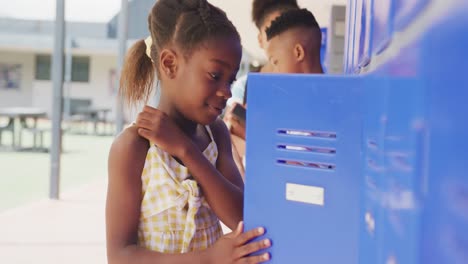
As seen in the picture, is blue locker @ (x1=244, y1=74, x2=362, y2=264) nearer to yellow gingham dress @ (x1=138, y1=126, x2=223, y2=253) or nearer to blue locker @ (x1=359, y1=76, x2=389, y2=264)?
blue locker @ (x1=359, y1=76, x2=389, y2=264)

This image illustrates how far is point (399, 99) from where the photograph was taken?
32 centimetres

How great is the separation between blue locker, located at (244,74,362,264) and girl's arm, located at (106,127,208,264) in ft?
0.98

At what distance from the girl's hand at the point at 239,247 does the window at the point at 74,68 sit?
20.8m

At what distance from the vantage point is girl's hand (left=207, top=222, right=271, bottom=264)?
730mm

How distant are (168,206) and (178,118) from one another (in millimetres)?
219

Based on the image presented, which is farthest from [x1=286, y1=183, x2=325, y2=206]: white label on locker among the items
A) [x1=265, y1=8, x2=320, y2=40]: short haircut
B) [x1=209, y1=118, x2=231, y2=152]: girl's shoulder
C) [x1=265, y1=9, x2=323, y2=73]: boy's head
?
[x1=265, y1=8, x2=320, y2=40]: short haircut

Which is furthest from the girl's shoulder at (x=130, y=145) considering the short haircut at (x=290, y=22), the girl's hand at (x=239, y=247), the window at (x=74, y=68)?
the window at (x=74, y=68)

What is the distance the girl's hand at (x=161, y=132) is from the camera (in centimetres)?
96

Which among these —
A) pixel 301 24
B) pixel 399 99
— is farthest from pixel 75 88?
pixel 399 99

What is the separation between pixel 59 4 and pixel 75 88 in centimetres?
1634

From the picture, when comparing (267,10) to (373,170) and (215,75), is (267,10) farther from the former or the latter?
(373,170)

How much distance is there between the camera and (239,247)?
76cm

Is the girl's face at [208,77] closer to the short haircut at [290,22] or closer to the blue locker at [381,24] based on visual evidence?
the blue locker at [381,24]

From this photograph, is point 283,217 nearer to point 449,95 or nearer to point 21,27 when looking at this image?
point 449,95
